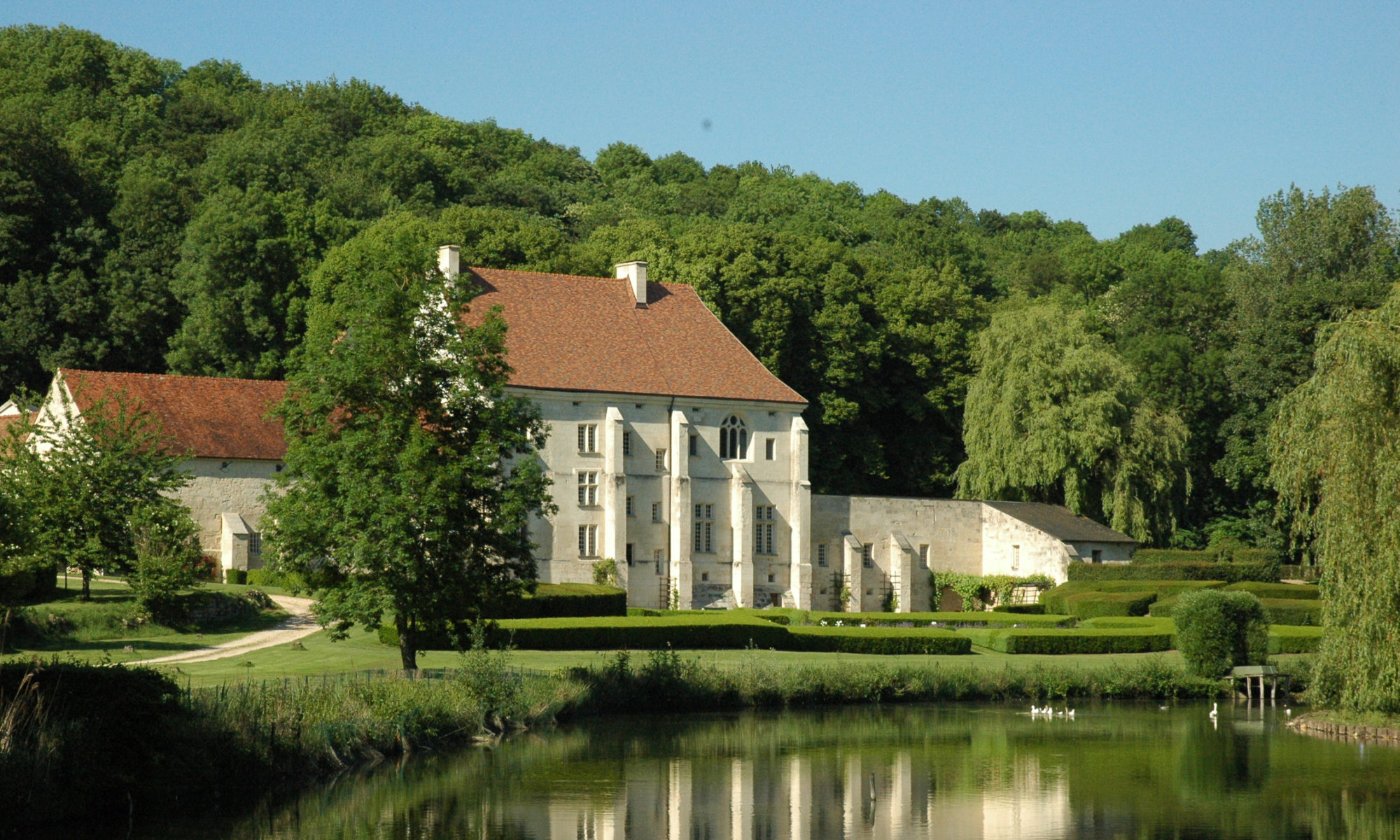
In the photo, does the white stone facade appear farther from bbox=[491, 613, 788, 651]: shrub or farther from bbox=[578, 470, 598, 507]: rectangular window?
bbox=[491, 613, 788, 651]: shrub

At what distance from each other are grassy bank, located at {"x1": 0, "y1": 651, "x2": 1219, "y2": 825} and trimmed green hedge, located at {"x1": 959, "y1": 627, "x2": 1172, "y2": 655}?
605cm

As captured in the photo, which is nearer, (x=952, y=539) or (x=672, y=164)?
(x=952, y=539)

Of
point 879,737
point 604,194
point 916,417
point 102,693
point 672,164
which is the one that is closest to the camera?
point 102,693

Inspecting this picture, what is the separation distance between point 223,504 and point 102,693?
29.1m

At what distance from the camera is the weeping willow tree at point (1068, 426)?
59.8 meters

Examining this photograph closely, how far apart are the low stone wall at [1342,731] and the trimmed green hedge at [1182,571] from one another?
23.3m

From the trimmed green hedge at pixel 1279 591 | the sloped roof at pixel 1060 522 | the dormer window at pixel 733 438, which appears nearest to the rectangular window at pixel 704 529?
the dormer window at pixel 733 438

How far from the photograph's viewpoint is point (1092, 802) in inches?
890

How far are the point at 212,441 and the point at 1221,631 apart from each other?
3079 cm

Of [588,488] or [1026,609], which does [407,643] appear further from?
[1026,609]

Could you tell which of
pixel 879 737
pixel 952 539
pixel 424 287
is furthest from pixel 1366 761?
pixel 952 539

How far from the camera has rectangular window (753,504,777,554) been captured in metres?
55.9

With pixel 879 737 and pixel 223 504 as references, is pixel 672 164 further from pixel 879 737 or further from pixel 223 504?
pixel 879 737

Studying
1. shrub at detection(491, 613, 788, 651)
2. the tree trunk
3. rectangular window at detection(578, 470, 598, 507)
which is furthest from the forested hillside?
the tree trunk
